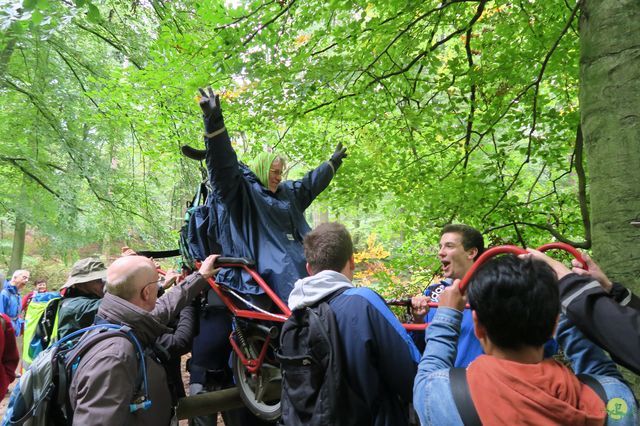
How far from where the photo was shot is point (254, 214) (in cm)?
316

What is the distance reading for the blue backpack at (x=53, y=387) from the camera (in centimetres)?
180

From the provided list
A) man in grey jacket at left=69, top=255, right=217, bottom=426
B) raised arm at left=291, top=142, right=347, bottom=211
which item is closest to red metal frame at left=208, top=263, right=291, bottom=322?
man in grey jacket at left=69, top=255, right=217, bottom=426

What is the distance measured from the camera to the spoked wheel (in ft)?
9.77

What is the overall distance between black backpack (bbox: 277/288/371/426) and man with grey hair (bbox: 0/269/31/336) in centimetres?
725

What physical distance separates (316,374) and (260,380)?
149 centimetres

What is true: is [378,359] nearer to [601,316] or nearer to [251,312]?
[601,316]

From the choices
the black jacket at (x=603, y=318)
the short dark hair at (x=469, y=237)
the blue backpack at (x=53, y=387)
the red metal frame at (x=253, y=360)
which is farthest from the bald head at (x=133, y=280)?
the black jacket at (x=603, y=318)

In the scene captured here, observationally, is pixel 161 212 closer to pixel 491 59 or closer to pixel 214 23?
pixel 214 23

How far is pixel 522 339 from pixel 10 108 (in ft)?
38.3

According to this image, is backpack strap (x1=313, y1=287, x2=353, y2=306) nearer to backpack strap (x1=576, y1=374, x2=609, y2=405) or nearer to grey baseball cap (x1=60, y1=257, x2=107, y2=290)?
backpack strap (x1=576, y1=374, x2=609, y2=405)

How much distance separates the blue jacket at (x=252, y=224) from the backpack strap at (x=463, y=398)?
1.72 m

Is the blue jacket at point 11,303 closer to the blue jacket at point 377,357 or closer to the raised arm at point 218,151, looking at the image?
the raised arm at point 218,151

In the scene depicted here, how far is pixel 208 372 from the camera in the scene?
314 cm

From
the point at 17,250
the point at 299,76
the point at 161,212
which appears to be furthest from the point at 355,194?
the point at 17,250
